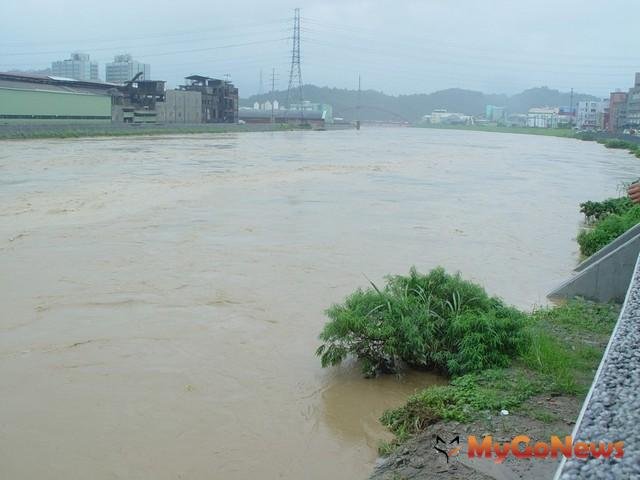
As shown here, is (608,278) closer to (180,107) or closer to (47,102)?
(47,102)

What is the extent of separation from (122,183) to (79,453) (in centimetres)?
1709

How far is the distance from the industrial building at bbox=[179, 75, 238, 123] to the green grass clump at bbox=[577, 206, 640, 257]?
66871mm

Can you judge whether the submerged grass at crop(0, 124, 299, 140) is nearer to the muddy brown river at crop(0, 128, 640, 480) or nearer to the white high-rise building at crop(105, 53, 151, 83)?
the muddy brown river at crop(0, 128, 640, 480)

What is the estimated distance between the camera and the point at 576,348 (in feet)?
20.3

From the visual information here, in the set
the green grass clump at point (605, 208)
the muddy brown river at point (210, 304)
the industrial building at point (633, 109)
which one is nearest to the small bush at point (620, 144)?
the industrial building at point (633, 109)

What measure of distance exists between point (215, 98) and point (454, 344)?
247 feet

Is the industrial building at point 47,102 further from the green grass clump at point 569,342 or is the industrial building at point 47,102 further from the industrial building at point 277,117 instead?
the green grass clump at point 569,342

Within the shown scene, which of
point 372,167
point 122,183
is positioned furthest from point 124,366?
point 372,167

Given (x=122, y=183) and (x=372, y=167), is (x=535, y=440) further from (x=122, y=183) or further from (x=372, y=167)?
(x=372, y=167)

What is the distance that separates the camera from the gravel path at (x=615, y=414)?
265 cm

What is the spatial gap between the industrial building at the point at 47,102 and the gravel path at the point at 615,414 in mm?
47333

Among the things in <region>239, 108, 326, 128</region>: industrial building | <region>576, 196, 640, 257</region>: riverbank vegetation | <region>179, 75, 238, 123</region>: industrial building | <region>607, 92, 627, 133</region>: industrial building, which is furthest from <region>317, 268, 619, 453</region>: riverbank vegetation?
<region>607, 92, 627, 133</region>: industrial building

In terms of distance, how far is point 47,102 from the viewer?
50.2 meters

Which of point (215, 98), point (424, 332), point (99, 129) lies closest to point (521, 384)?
point (424, 332)
